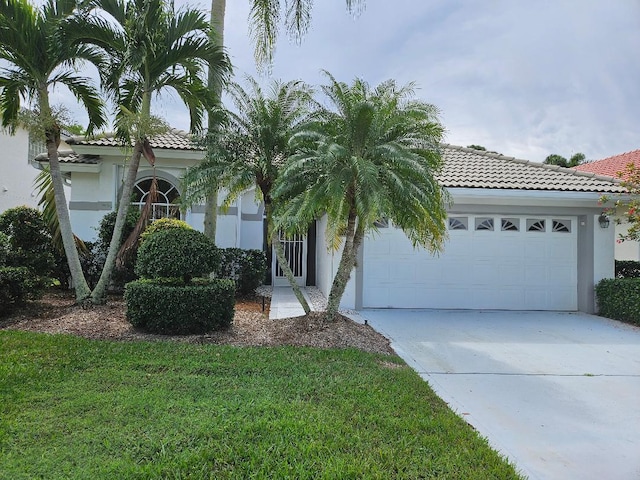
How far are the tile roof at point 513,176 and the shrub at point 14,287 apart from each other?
9747mm

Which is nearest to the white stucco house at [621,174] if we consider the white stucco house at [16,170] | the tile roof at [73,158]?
the tile roof at [73,158]

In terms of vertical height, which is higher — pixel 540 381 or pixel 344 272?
pixel 344 272

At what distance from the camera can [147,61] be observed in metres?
8.12

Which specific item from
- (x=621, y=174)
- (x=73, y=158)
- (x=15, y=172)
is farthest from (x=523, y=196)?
(x=15, y=172)

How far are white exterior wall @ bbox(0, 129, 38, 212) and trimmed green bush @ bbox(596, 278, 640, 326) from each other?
20.7 meters

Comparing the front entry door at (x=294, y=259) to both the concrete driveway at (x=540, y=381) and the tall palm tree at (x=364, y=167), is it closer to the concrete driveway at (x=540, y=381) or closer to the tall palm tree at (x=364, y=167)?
the concrete driveway at (x=540, y=381)

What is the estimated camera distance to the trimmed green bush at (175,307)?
7.20m

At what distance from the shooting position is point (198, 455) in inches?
128

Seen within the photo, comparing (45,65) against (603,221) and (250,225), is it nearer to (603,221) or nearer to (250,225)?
(250,225)

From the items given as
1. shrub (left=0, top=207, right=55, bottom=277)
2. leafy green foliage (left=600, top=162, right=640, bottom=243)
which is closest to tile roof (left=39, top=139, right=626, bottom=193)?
leafy green foliage (left=600, top=162, right=640, bottom=243)

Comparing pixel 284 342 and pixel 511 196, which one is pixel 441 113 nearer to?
pixel 511 196

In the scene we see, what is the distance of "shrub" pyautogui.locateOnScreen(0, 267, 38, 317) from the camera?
8164mm

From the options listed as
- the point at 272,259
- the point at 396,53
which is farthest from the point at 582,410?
the point at 272,259

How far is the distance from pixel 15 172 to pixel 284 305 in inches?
591
